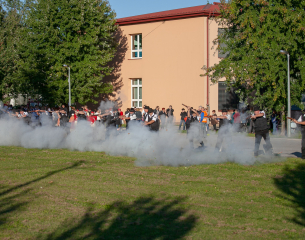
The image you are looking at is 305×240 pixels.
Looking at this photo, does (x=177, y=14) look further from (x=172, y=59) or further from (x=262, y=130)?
(x=262, y=130)

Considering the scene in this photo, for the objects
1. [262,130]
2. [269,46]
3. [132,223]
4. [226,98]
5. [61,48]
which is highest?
Result: [61,48]

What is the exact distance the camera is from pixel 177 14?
95.6 ft

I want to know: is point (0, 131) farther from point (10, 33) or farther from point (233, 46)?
point (10, 33)

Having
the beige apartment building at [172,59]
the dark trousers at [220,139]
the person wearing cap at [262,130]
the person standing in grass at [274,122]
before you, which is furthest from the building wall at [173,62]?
the person wearing cap at [262,130]

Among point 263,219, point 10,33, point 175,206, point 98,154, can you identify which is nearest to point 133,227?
point 175,206

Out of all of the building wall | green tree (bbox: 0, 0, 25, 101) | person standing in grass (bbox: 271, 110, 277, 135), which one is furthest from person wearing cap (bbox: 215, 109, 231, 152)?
green tree (bbox: 0, 0, 25, 101)

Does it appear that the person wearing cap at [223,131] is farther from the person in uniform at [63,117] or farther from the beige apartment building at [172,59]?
the beige apartment building at [172,59]

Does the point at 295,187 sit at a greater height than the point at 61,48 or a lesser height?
lesser

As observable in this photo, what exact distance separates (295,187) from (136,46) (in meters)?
26.9

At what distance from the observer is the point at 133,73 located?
32.5 meters

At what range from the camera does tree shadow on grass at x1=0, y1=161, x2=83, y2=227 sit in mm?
5768

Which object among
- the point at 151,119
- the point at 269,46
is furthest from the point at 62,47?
the point at 151,119

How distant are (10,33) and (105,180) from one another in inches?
1143

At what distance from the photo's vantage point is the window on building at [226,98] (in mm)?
29016
